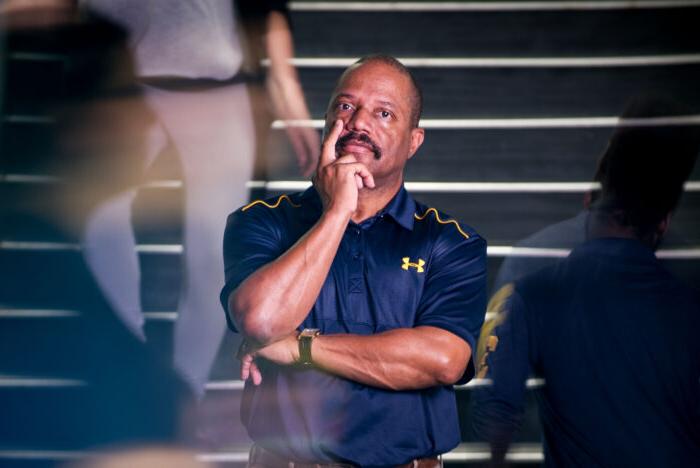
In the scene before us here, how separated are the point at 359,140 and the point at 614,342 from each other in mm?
1208

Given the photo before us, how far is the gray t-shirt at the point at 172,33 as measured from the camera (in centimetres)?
269

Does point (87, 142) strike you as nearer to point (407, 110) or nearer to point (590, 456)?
point (407, 110)

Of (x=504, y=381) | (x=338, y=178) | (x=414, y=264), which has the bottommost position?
(x=504, y=381)

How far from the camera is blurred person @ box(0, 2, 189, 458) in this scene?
9.19 feet

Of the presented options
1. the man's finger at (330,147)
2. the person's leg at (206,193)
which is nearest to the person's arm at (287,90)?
the person's leg at (206,193)

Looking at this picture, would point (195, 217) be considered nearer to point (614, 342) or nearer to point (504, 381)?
point (504, 381)

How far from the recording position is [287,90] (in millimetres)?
2842

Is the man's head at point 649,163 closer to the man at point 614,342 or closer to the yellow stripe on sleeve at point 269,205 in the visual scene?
the man at point 614,342

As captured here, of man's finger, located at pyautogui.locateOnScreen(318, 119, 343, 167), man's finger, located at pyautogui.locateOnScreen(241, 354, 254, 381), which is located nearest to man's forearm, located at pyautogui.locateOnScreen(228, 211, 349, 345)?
man's finger, located at pyautogui.locateOnScreen(241, 354, 254, 381)

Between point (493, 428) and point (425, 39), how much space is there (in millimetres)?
1559

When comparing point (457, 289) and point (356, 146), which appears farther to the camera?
point (356, 146)

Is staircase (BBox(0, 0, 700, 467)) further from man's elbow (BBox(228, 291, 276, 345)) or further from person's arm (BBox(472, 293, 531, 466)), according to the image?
man's elbow (BBox(228, 291, 276, 345))

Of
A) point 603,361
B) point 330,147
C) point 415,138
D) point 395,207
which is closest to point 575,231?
point 603,361

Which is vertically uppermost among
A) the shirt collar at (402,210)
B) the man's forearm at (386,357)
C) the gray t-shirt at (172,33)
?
the gray t-shirt at (172,33)
